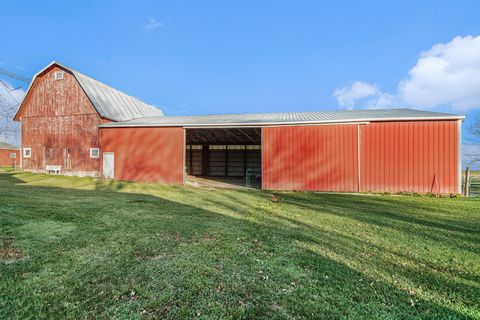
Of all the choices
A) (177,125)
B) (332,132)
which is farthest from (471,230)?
(177,125)

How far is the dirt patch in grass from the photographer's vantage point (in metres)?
3.46

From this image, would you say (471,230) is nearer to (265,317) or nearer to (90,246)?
(265,317)

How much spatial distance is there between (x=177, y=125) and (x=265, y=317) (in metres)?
12.5

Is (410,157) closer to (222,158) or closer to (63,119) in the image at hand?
(222,158)

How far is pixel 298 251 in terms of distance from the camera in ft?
13.2

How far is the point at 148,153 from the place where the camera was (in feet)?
47.0

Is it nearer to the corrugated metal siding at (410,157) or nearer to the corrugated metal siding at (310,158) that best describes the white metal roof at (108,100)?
the corrugated metal siding at (310,158)

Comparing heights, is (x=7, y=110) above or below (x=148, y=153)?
above

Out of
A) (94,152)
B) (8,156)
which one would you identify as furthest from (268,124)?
(8,156)

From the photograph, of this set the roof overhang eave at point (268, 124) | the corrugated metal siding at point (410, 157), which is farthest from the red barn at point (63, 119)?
the corrugated metal siding at point (410, 157)

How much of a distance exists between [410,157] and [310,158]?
4.26 m

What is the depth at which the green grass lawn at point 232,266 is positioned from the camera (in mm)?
2516

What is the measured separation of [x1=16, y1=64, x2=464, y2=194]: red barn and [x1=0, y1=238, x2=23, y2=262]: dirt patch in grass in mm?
9923

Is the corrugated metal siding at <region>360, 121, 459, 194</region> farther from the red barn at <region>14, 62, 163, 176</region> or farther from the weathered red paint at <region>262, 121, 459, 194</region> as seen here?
the red barn at <region>14, 62, 163, 176</region>
